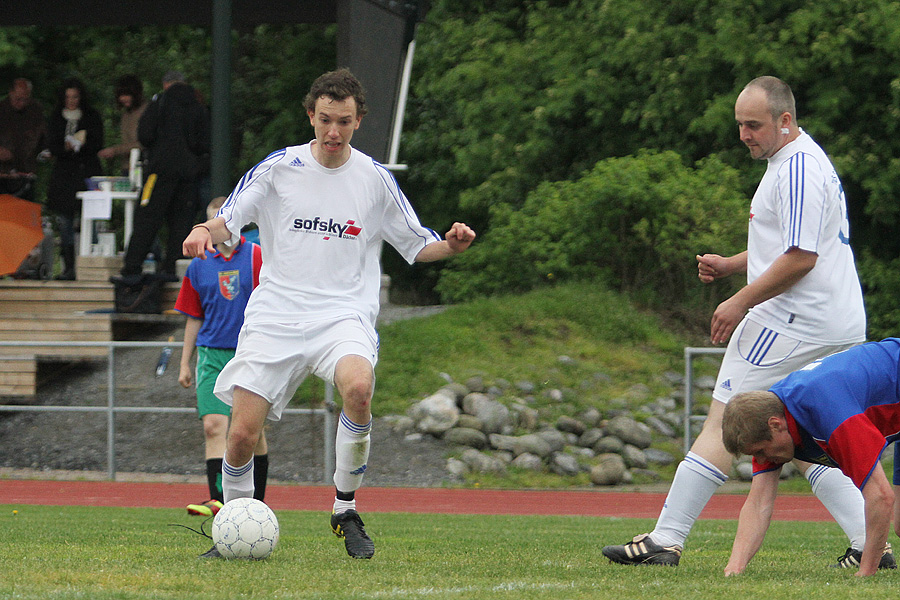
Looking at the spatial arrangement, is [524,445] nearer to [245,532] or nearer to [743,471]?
[743,471]

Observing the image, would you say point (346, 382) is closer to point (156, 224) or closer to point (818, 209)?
point (818, 209)

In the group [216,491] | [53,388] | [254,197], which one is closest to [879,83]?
[53,388]

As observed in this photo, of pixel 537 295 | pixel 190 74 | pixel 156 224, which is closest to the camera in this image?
pixel 156 224

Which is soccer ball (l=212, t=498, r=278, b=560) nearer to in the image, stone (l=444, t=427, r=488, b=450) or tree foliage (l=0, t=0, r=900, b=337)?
stone (l=444, t=427, r=488, b=450)

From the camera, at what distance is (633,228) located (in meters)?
18.6

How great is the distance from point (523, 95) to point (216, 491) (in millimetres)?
16788

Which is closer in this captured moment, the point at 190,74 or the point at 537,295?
the point at 537,295

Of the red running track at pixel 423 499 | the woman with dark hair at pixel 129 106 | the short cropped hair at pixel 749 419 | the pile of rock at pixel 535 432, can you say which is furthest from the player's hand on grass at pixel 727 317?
the woman with dark hair at pixel 129 106

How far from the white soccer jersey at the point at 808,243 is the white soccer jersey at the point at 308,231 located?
1693 millimetres

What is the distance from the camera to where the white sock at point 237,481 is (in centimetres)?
623

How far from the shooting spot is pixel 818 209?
5.35m

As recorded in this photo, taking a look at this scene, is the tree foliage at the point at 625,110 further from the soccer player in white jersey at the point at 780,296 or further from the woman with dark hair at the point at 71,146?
the soccer player in white jersey at the point at 780,296

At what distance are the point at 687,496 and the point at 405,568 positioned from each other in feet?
4.33

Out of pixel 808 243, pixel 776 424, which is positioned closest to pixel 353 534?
pixel 776 424
